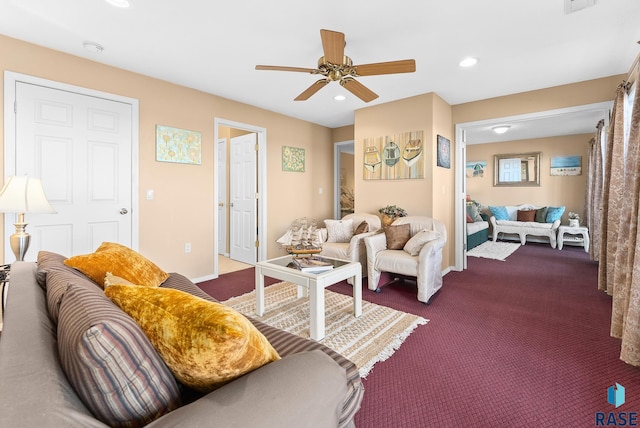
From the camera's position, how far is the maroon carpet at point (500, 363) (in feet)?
4.92

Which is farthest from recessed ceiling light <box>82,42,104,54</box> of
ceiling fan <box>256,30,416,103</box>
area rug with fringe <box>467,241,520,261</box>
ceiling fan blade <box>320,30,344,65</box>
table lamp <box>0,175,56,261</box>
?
area rug with fringe <box>467,241,520,261</box>

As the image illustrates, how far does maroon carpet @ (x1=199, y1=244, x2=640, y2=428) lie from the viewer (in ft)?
4.92

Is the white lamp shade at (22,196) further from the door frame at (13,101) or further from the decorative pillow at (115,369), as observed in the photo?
the decorative pillow at (115,369)

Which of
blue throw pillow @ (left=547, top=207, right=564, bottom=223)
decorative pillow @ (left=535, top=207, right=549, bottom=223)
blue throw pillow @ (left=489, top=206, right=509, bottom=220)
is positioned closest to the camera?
blue throw pillow @ (left=547, top=207, right=564, bottom=223)

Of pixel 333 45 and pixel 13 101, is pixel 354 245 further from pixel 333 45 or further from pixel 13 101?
pixel 13 101

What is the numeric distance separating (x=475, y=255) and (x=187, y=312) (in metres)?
5.69

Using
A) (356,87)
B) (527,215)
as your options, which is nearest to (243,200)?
(356,87)

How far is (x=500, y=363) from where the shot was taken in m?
1.92

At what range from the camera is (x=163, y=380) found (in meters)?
0.73

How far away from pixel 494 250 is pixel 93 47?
673cm

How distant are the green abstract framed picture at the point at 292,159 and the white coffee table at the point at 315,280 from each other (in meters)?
2.39

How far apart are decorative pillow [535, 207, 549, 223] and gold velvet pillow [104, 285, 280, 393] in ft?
24.6

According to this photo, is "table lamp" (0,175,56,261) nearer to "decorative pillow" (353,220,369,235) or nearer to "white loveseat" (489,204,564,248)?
"decorative pillow" (353,220,369,235)

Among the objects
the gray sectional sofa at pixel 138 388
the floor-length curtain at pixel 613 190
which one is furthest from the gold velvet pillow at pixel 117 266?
the floor-length curtain at pixel 613 190
